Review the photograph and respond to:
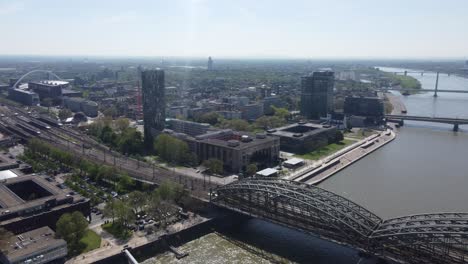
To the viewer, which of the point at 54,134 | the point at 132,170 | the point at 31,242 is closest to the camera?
the point at 31,242

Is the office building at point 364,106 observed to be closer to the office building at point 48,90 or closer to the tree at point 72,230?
the tree at point 72,230

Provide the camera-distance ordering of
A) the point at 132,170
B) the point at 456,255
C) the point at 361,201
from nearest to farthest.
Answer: the point at 456,255
the point at 361,201
the point at 132,170

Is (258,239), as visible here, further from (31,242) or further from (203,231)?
(31,242)

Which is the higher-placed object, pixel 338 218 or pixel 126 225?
pixel 338 218

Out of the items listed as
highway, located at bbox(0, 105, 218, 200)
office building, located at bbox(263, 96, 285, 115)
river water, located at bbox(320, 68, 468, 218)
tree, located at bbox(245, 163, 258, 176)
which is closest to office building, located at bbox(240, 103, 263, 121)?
office building, located at bbox(263, 96, 285, 115)

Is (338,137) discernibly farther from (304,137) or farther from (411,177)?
(411,177)

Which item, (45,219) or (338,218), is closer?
(338,218)

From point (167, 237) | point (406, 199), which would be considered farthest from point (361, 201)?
point (167, 237)

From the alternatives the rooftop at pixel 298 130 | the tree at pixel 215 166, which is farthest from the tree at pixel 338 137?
the tree at pixel 215 166

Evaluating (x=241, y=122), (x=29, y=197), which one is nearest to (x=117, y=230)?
(x=29, y=197)
